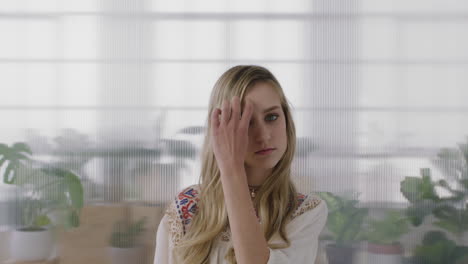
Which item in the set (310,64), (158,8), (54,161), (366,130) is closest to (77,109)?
(54,161)

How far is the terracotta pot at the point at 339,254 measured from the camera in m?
1.94

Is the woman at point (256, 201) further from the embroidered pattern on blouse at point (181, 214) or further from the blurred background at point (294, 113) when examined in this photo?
the blurred background at point (294, 113)

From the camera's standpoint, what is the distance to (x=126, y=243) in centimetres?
200

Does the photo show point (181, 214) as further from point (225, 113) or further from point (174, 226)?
point (225, 113)

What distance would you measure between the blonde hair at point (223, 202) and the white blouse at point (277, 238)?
0.05 feet

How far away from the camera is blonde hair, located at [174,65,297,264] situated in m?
1.06

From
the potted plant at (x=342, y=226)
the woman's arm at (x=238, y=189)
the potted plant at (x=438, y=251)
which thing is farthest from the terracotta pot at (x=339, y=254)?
the woman's arm at (x=238, y=189)

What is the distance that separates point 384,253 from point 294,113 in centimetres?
69

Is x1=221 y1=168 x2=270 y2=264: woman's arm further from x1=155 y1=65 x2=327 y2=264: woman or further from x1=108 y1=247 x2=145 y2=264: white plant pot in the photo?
x1=108 y1=247 x2=145 y2=264: white plant pot

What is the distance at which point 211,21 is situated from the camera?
1.97 metres

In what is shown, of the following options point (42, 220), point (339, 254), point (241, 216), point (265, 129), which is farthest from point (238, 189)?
point (42, 220)

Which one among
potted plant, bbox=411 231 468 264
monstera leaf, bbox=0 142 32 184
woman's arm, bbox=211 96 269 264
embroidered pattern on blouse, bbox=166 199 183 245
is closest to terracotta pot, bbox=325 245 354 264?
potted plant, bbox=411 231 468 264

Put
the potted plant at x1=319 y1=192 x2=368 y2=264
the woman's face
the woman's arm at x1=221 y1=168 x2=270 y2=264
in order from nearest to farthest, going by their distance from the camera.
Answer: the woman's arm at x1=221 y1=168 x2=270 y2=264
the woman's face
the potted plant at x1=319 y1=192 x2=368 y2=264

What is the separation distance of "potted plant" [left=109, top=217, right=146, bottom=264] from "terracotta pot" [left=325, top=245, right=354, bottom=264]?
780mm
